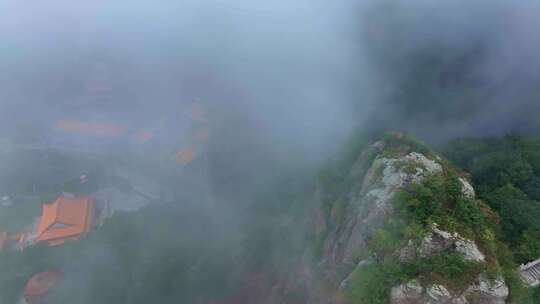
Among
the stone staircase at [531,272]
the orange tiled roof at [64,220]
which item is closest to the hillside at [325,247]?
the stone staircase at [531,272]

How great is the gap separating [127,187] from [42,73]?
93.2 feet

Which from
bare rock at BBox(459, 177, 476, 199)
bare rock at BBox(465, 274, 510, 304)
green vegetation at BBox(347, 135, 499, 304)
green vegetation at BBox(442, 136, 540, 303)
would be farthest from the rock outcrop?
bare rock at BBox(459, 177, 476, 199)

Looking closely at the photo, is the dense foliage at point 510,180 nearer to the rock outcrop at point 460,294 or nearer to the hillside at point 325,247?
the hillside at point 325,247

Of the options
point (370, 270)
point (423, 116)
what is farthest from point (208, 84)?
point (370, 270)

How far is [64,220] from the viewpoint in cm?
3606

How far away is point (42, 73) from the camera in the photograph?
55562 millimetres

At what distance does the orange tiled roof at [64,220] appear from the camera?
115ft

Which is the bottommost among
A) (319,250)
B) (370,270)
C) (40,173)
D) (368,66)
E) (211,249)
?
(40,173)

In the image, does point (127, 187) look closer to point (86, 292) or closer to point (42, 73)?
point (86, 292)

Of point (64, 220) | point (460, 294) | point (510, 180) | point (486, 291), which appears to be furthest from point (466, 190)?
point (64, 220)

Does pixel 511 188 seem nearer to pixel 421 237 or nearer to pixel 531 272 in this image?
pixel 531 272

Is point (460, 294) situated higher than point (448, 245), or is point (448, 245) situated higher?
point (448, 245)

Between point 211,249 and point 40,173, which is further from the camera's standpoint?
point 40,173

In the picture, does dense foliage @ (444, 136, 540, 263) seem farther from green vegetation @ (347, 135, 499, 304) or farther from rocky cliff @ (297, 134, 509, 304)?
green vegetation @ (347, 135, 499, 304)
